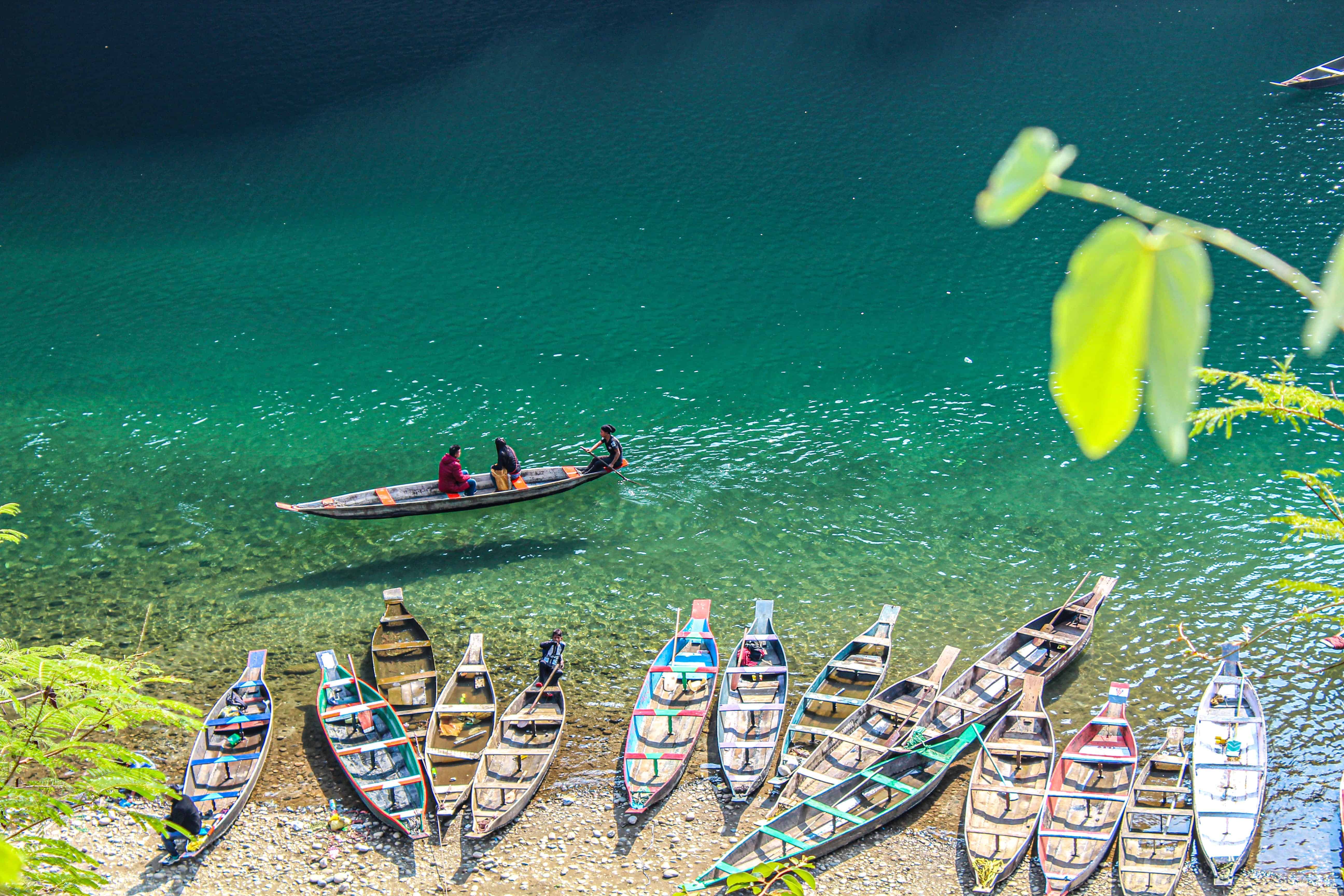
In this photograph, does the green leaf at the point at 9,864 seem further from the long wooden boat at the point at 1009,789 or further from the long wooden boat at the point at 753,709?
the long wooden boat at the point at 753,709

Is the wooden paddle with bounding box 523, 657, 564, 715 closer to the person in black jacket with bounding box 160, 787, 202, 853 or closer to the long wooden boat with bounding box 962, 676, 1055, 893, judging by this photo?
the person in black jacket with bounding box 160, 787, 202, 853

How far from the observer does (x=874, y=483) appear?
23.6 m

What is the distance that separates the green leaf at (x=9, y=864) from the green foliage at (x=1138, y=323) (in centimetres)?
158

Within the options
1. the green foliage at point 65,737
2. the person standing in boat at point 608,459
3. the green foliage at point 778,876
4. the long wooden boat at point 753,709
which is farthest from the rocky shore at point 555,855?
the green foliage at point 778,876

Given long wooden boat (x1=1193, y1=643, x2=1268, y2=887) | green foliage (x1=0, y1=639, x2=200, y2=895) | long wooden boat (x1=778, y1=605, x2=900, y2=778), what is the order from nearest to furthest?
green foliage (x1=0, y1=639, x2=200, y2=895) < long wooden boat (x1=1193, y1=643, x2=1268, y2=887) < long wooden boat (x1=778, y1=605, x2=900, y2=778)

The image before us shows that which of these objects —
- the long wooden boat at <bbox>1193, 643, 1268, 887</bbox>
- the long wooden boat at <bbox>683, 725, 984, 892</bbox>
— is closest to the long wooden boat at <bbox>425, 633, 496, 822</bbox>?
the long wooden boat at <bbox>683, 725, 984, 892</bbox>

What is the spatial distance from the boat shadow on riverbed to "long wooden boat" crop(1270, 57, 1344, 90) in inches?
1582

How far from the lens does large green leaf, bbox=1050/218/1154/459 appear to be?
106 centimetres

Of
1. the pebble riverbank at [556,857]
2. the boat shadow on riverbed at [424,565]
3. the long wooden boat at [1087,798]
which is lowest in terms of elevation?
the pebble riverbank at [556,857]

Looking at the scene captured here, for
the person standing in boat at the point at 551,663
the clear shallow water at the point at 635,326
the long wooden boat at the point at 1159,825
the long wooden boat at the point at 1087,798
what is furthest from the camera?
the clear shallow water at the point at 635,326

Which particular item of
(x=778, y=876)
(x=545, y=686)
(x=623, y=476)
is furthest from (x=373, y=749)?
(x=778, y=876)

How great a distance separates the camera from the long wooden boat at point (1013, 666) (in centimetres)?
1709

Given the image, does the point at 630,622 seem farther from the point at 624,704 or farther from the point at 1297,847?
the point at 1297,847

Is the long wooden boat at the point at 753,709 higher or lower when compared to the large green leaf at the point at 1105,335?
lower
